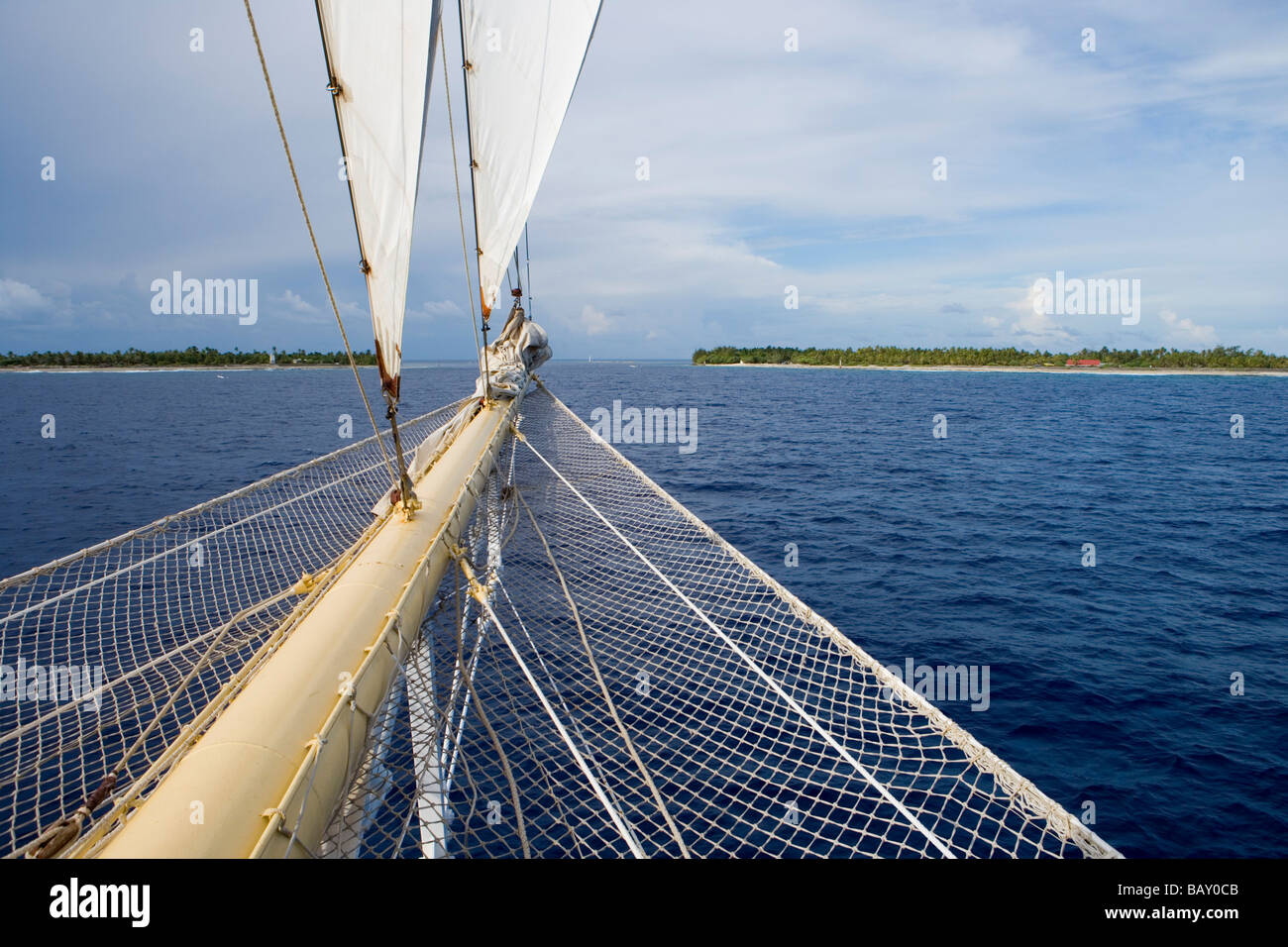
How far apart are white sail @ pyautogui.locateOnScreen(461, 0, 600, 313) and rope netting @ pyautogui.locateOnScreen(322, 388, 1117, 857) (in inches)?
187

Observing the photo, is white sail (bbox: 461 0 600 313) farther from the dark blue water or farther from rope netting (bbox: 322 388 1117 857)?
the dark blue water

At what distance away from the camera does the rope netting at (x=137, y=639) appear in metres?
5.07

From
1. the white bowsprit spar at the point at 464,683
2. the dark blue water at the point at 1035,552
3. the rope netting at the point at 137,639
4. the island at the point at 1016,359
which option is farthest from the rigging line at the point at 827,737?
the island at the point at 1016,359

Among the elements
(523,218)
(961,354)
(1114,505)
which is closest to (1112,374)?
(961,354)

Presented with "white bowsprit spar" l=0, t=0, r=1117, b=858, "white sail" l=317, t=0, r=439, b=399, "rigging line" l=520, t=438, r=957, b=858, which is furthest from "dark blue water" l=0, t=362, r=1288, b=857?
"white sail" l=317, t=0, r=439, b=399

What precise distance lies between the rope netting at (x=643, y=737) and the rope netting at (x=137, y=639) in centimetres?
148

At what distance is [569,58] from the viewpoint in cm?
1113

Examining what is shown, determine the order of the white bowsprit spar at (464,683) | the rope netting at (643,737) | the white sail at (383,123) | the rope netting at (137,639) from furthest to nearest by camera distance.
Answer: the rope netting at (137,639), the rope netting at (643,737), the white sail at (383,123), the white bowsprit spar at (464,683)

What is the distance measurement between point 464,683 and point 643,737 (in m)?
2.21

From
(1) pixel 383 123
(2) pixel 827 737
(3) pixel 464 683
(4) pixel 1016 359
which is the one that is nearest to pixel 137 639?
(3) pixel 464 683

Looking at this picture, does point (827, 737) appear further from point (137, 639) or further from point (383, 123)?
point (137, 639)

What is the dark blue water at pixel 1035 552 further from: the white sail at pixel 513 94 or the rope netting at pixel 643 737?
the white sail at pixel 513 94

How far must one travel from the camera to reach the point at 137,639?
8.83 m
